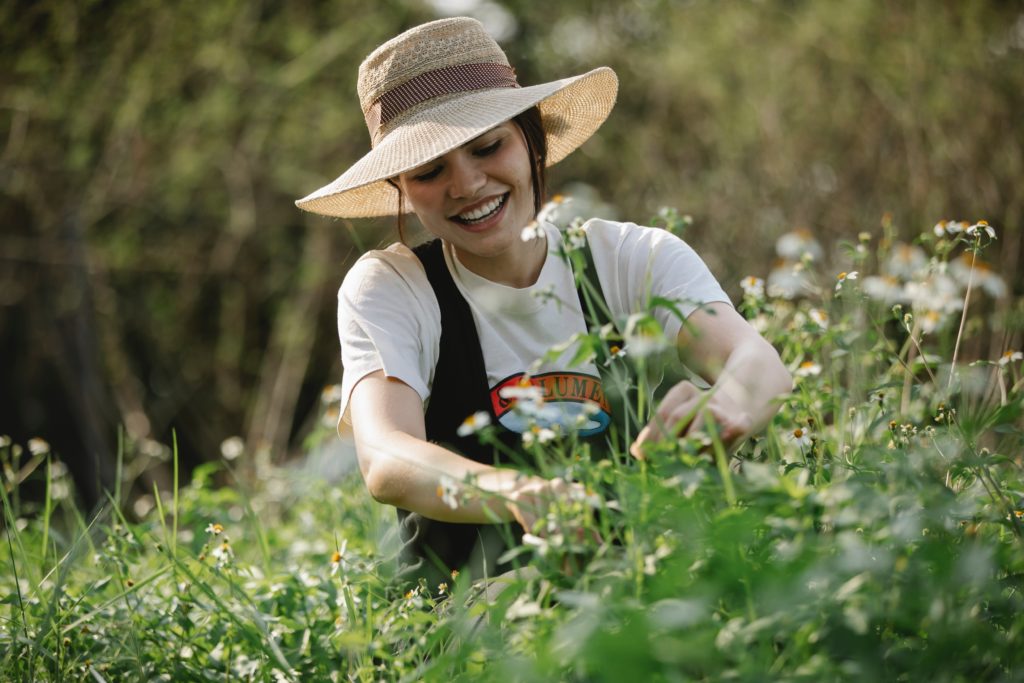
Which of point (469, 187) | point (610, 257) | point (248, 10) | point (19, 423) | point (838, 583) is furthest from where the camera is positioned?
point (19, 423)

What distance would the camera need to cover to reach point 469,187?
6.44 feet

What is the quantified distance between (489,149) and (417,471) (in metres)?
0.71

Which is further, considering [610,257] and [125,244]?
[125,244]

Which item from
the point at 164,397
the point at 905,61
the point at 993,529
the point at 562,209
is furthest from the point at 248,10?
the point at 993,529

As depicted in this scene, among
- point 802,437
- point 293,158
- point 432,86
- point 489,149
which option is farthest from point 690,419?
point 293,158

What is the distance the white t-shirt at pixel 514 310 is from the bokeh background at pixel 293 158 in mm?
2745

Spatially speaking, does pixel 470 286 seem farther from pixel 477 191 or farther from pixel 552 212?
pixel 552 212

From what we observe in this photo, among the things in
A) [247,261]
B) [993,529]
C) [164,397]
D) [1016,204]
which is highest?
[993,529]

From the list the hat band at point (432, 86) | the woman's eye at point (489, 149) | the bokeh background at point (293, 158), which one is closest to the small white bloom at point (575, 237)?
the woman's eye at point (489, 149)

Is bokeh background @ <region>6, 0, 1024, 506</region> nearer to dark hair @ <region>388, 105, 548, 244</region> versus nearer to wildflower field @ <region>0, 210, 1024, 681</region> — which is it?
dark hair @ <region>388, 105, 548, 244</region>

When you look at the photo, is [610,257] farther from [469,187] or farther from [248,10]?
[248,10]

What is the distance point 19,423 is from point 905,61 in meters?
5.75

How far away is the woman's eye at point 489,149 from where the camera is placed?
201 centimetres

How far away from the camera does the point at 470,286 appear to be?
6.95 feet
